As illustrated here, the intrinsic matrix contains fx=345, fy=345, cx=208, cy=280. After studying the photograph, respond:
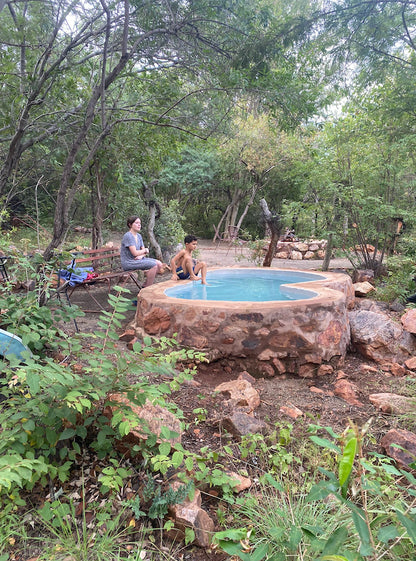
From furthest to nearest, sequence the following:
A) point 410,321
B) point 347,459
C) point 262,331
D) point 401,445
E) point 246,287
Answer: point 246,287 → point 410,321 → point 262,331 → point 401,445 → point 347,459

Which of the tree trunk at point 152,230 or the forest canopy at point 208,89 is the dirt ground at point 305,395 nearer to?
the forest canopy at point 208,89

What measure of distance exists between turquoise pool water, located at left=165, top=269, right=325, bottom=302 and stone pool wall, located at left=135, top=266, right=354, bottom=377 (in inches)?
32.0

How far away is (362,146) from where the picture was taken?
24.3ft

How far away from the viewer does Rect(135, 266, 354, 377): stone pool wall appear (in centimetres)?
355

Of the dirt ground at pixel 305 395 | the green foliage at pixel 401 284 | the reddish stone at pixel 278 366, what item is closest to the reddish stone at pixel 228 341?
the dirt ground at pixel 305 395

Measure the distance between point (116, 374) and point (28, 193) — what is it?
1266 centimetres

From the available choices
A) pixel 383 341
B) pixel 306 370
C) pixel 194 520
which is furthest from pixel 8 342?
pixel 383 341

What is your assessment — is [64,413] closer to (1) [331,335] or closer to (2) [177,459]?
(2) [177,459]

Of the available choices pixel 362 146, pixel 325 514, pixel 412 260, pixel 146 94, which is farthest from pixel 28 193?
pixel 325 514

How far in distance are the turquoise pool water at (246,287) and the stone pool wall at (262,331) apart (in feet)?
2.66

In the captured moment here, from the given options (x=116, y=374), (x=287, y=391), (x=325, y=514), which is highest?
(x=116, y=374)

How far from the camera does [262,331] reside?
11.7 ft

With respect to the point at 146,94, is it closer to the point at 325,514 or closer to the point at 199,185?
the point at 325,514

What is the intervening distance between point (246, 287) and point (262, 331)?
2776 mm
